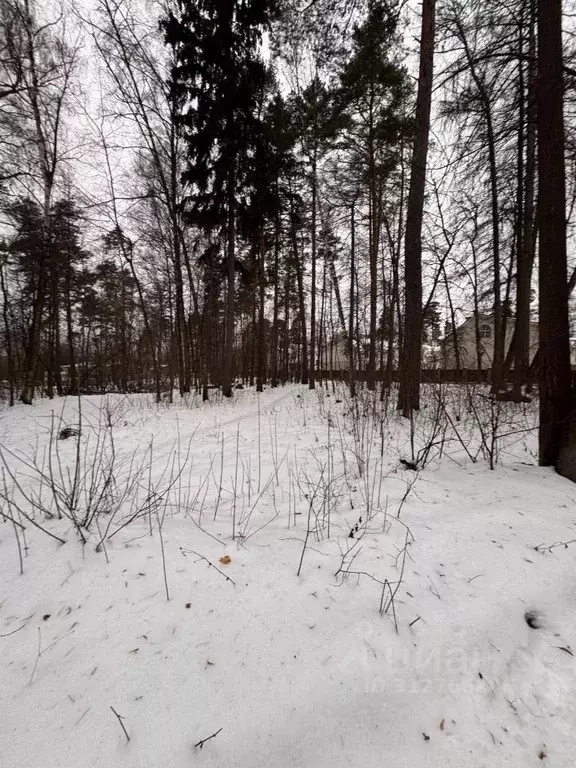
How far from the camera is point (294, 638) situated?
125 cm

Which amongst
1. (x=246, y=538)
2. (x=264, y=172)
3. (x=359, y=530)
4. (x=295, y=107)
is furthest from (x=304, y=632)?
(x=295, y=107)

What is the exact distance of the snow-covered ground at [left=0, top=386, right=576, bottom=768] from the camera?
92cm

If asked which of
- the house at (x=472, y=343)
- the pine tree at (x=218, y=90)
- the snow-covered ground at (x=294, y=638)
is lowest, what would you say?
the snow-covered ground at (x=294, y=638)

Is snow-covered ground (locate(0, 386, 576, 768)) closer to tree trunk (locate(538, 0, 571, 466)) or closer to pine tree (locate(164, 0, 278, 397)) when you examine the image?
tree trunk (locate(538, 0, 571, 466))

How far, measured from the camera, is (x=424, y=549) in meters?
1.83

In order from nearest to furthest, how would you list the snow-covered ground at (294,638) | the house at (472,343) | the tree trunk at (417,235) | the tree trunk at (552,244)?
the snow-covered ground at (294,638)
the tree trunk at (552,244)
the tree trunk at (417,235)
the house at (472,343)

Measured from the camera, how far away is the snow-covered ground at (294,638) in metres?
0.92

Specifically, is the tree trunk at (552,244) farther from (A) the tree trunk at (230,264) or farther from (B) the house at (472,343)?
(A) the tree trunk at (230,264)

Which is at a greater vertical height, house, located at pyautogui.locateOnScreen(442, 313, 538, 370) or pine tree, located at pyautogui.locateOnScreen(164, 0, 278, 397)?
pine tree, located at pyautogui.locateOnScreen(164, 0, 278, 397)

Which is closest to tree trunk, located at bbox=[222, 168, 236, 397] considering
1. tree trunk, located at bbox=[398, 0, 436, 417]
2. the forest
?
Answer: the forest

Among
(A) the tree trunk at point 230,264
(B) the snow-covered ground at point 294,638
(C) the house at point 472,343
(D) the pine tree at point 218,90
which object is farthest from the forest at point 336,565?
(D) the pine tree at point 218,90

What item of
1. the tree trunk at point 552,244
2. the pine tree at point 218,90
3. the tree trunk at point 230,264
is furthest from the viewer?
the tree trunk at point 230,264

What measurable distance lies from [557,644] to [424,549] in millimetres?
660

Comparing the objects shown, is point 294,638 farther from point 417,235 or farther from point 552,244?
point 417,235
